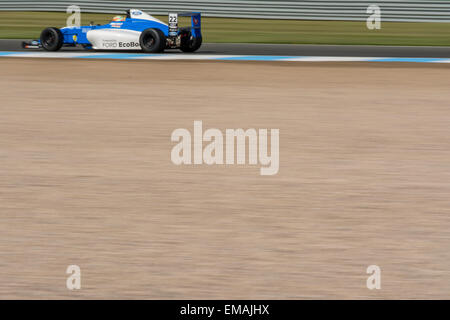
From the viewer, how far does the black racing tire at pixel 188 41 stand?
16.5 meters

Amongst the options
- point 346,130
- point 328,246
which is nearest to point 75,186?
point 328,246

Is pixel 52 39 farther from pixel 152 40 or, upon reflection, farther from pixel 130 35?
pixel 152 40

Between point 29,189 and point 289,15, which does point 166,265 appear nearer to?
point 29,189

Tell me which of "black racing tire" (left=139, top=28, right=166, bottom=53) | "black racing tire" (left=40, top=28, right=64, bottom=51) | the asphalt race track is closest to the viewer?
"black racing tire" (left=139, top=28, right=166, bottom=53)

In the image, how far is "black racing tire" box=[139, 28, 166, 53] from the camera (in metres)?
16.2

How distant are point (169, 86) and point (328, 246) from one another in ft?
24.5

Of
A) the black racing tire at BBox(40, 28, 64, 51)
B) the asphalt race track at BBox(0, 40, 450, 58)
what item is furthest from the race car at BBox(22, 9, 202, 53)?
the asphalt race track at BBox(0, 40, 450, 58)

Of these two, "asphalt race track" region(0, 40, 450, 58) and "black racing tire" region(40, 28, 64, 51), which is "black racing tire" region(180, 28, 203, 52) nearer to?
"asphalt race track" region(0, 40, 450, 58)

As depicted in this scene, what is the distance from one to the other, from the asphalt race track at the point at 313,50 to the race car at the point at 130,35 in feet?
2.32

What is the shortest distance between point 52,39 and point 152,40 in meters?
1.93

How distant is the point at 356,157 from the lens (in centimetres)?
728

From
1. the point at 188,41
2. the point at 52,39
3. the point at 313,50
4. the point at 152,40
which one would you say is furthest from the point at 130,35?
the point at 313,50

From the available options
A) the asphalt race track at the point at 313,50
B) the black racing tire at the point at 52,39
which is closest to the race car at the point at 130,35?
the black racing tire at the point at 52,39

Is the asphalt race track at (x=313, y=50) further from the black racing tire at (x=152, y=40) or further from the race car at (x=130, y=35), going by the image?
the black racing tire at (x=152, y=40)
